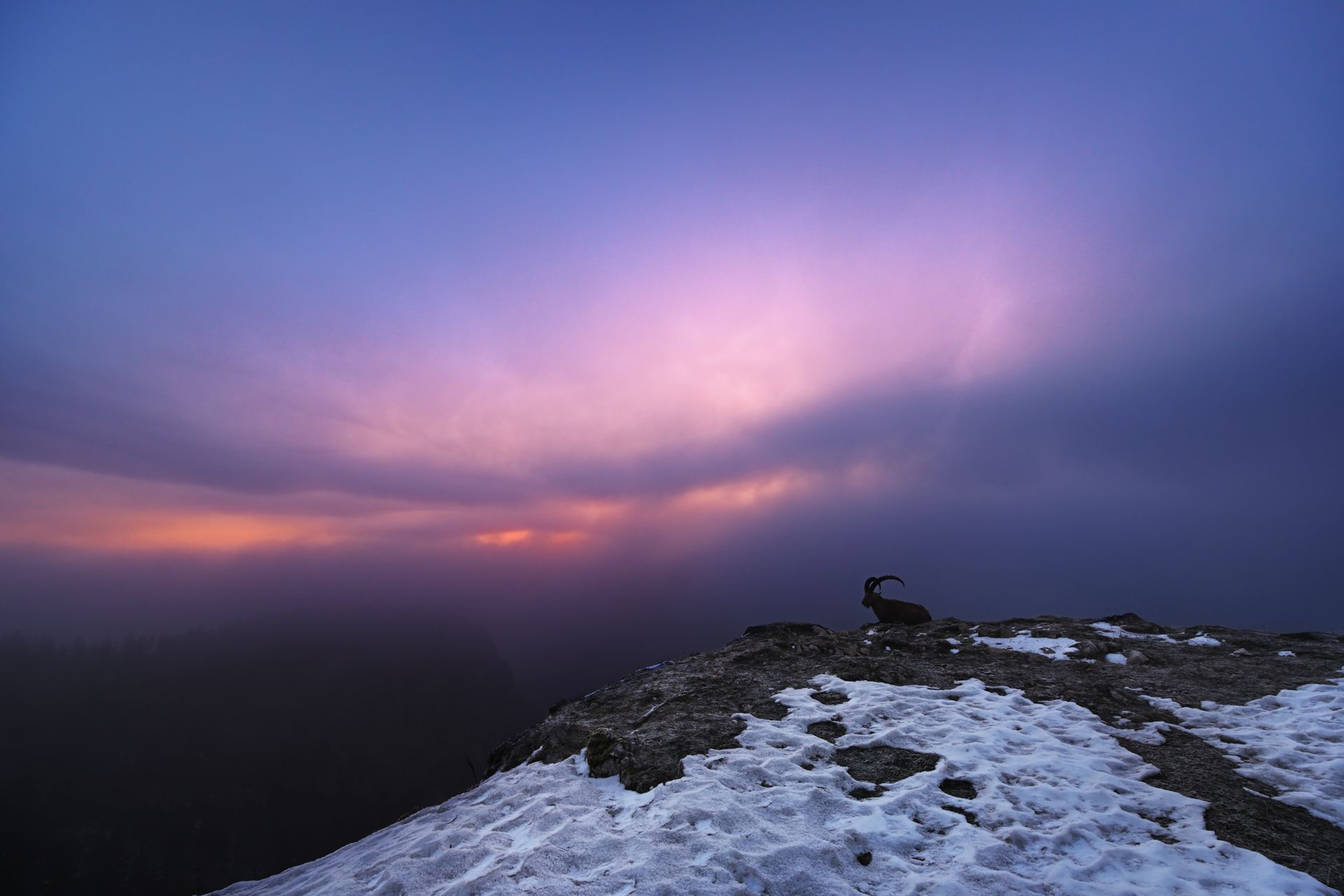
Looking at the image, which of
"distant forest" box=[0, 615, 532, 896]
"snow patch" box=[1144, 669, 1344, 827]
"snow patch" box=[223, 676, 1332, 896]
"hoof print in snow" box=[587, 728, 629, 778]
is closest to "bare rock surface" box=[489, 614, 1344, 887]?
"hoof print in snow" box=[587, 728, 629, 778]

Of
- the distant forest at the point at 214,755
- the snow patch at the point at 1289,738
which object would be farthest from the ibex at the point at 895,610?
the distant forest at the point at 214,755

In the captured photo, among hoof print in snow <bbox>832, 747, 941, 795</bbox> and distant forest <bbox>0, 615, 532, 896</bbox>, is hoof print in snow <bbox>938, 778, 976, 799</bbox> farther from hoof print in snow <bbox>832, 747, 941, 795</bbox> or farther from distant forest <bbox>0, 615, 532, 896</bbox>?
distant forest <bbox>0, 615, 532, 896</bbox>

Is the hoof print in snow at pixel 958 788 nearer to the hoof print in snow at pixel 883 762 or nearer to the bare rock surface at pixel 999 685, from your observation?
the bare rock surface at pixel 999 685

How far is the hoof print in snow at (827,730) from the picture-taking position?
7676 mm

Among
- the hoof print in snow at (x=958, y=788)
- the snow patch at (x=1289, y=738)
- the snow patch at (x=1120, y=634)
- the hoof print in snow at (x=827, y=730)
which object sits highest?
the hoof print in snow at (x=958, y=788)

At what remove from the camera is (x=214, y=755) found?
115688mm

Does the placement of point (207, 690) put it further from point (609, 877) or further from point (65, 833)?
point (609, 877)

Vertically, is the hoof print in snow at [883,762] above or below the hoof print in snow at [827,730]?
above

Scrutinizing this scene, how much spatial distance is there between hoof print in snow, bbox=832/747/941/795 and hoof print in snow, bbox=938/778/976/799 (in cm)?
31

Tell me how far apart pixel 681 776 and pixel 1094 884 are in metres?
4.21

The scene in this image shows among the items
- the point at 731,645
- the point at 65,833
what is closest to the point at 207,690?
the point at 65,833

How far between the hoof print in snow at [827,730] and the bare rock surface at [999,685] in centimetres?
4

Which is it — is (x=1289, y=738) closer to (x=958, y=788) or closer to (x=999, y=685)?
(x=999, y=685)

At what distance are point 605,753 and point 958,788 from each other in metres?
4.69
